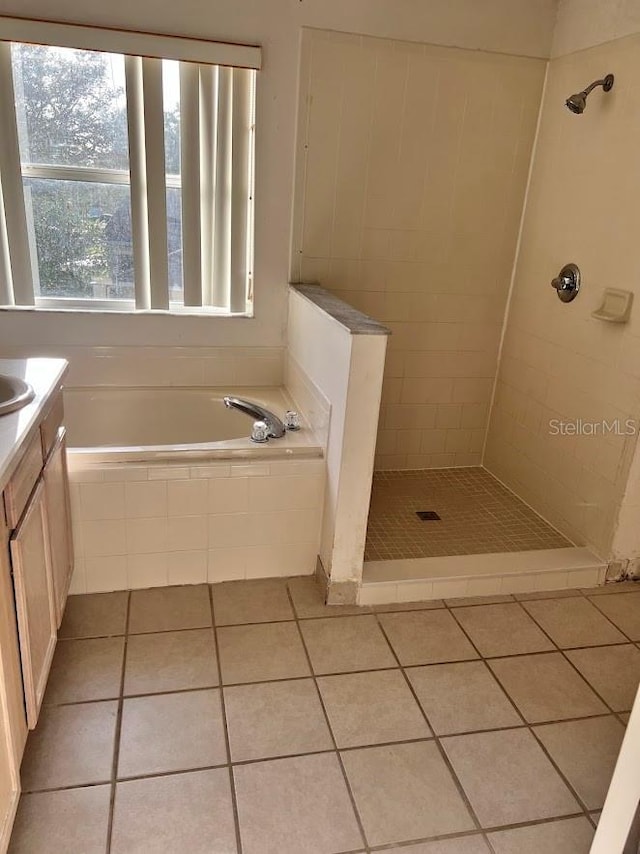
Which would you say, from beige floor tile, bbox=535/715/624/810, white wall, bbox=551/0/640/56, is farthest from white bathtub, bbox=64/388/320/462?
white wall, bbox=551/0/640/56

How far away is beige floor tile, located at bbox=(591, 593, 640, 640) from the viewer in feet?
6.97

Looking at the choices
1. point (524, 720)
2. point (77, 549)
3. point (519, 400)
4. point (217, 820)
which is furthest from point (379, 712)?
point (519, 400)

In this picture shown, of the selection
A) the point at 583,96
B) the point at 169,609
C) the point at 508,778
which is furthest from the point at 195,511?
the point at 583,96

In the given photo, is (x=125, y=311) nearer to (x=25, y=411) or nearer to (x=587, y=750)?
(x=25, y=411)

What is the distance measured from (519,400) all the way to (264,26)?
1921 mm

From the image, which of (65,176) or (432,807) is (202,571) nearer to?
(432,807)

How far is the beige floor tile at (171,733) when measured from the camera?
1.51 m

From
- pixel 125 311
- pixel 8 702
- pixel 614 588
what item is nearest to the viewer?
pixel 8 702

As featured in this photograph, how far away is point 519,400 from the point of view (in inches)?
115

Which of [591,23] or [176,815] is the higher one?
[591,23]

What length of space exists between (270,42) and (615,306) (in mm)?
1685

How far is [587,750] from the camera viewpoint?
5.32ft

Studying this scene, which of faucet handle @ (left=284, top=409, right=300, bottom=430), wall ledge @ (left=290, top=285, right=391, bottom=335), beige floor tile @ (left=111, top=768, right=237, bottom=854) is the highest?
wall ledge @ (left=290, top=285, right=391, bottom=335)

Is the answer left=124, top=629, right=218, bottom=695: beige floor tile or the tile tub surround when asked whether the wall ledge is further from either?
left=124, top=629, right=218, bottom=695: beige floor tile
